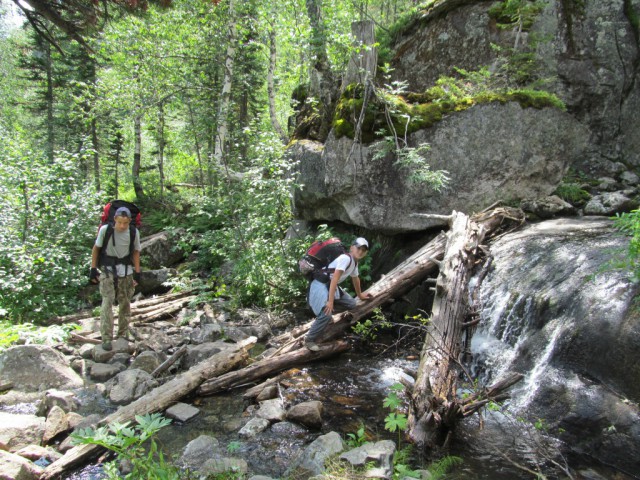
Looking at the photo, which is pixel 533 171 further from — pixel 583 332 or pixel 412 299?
pixel 583 332

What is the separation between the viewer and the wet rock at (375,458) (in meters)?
3.46

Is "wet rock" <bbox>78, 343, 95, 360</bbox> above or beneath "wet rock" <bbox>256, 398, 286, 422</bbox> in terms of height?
above

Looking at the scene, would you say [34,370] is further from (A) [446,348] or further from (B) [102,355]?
(A) [446,348]

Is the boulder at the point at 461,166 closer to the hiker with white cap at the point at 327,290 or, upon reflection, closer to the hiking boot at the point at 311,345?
the hiker with white cap at the point at 327,290

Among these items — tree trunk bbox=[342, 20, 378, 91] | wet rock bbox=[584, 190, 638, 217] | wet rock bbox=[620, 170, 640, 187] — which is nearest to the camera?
wet rock bbox=[584, 190, 638, 217]

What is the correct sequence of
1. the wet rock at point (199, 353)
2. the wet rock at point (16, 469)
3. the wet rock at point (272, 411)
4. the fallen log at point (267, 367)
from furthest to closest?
the wet rock at point (199, 353)
the fallen log at point (267, 367)
the wet rock at point (272, 411)
the wet rock at point (16, 469)

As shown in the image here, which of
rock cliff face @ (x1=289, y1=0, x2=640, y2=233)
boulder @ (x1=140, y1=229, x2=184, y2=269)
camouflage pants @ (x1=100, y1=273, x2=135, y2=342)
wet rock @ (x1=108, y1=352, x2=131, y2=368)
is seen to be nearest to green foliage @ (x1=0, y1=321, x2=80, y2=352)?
camouflage pants @ (x1=100, y1=273, x2=135, y2=342)

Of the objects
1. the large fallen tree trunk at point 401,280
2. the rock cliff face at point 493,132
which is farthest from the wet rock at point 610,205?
the large fallen tree trunk at point 401,280

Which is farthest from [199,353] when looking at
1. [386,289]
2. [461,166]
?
[461,166]

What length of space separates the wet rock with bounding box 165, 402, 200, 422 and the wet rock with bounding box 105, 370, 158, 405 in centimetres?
71

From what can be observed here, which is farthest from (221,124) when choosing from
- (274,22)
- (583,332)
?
(583,332)

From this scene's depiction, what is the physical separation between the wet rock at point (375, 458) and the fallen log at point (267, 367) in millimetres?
2682

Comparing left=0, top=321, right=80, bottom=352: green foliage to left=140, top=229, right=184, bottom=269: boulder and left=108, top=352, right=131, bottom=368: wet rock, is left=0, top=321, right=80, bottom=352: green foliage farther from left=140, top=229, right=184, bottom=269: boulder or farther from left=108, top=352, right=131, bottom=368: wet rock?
left=140, top=229, right=184, bottom=269: boulder

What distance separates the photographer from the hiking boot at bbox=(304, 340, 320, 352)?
6918 mm
